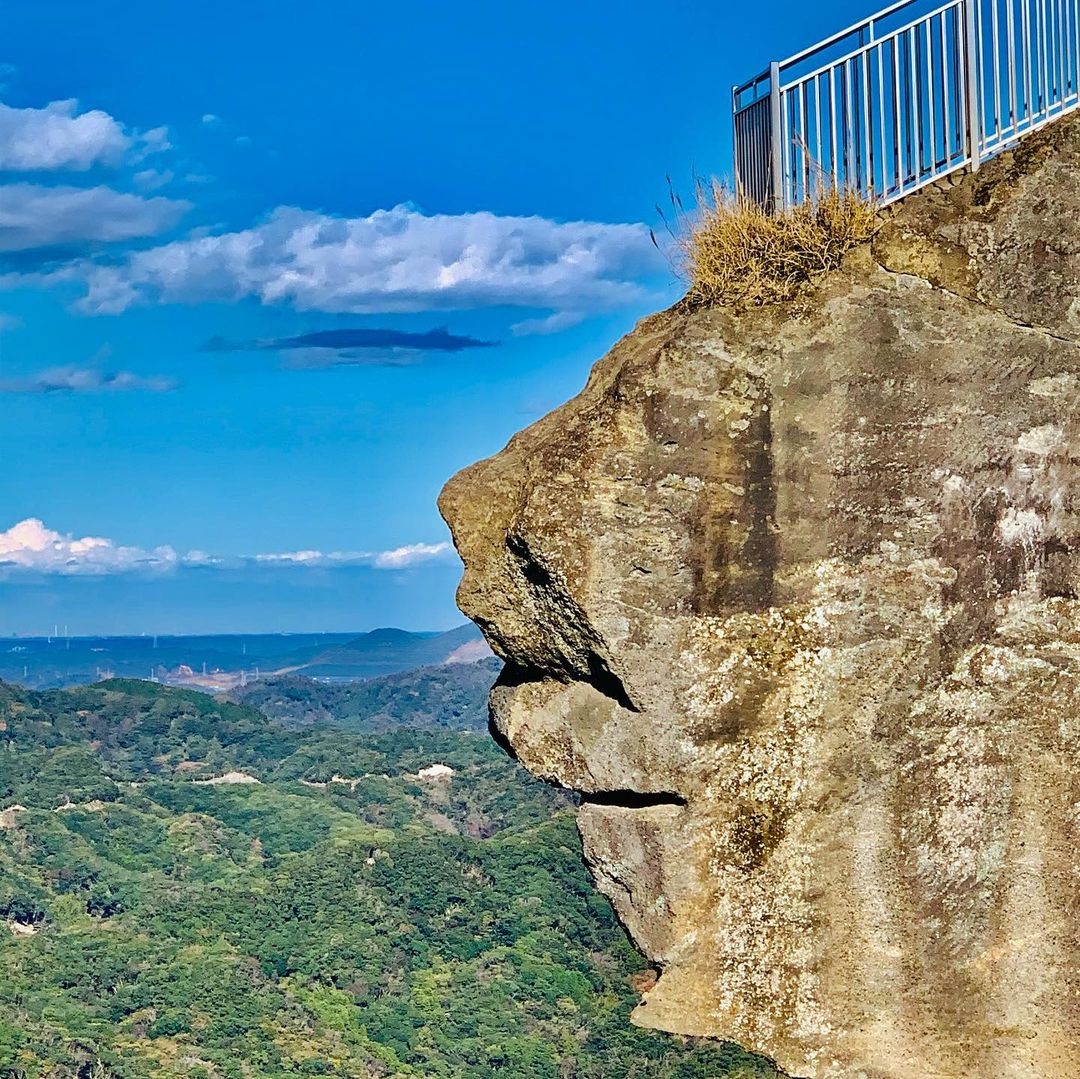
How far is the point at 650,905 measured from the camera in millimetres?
7535

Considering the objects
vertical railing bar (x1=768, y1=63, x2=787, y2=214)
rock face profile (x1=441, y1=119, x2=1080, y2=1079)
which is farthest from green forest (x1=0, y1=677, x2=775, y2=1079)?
vertical railing bar (x1=768, y1=63, x2=787, y2=214)

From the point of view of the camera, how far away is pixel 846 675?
290 inches

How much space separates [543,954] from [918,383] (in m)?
85.1

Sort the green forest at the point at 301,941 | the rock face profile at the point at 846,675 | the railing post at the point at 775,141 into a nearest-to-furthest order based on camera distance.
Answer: the rock face profile at the point at 846,675
the railing post at the point at 775,141
the green forest at the point at 301,941

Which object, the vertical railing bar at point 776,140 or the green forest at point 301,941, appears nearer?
the vertical railing bar at point 776,140

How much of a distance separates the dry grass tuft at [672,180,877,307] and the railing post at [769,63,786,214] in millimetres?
294

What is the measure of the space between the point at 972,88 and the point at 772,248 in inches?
54.3

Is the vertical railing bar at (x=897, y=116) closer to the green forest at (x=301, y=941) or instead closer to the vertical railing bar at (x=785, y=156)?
the vertical railing bar at (x=785, y=156)

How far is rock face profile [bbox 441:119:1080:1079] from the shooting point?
7340 millimetres

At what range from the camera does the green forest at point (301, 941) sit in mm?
77750

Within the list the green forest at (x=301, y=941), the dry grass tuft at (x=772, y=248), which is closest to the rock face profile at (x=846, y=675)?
the dry grass tuft at (x=772, y=248)

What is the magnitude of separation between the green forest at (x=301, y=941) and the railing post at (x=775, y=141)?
57.3 meters

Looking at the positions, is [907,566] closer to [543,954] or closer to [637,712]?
[637,712]

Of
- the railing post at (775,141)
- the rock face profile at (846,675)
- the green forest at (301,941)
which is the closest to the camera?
the rock face profile at (846,675)
